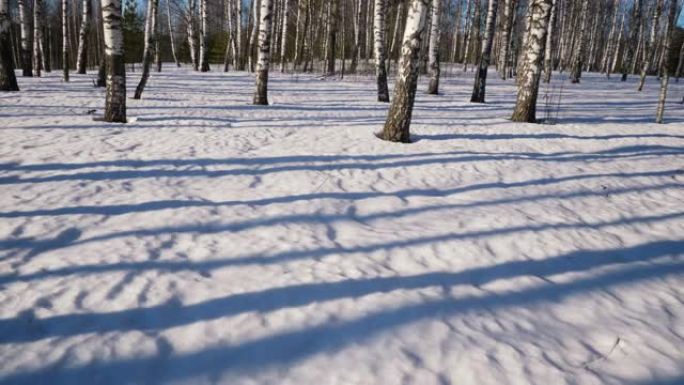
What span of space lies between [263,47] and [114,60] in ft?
12.9

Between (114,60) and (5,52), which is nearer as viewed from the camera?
(114,60)

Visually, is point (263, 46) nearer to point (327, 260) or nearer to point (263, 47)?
point (263, 47)

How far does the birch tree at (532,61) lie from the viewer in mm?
8375

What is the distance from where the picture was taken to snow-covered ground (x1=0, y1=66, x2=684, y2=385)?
2.37 metres

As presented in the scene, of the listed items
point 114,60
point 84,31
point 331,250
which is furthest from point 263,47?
point 84,31

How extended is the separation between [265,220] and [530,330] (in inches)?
104

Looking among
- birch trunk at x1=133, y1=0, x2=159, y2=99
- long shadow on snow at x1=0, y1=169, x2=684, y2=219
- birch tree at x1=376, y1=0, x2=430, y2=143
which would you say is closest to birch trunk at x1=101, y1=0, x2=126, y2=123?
birch trunk at x1=133, y1=0, x2=159, y2=99

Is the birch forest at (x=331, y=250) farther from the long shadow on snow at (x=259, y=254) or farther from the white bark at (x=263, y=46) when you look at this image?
the white bark at (x=263, y=46)

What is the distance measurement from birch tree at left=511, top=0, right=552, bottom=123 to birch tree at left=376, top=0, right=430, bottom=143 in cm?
359

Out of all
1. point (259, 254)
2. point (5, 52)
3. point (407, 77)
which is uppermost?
point (5, 52)

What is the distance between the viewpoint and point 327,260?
11.3 feet

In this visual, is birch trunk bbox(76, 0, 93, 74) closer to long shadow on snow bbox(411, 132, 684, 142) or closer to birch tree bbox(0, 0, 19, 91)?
birch tree bbox(0, 0, 19, 91)

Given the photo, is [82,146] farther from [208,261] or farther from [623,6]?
[623,6]

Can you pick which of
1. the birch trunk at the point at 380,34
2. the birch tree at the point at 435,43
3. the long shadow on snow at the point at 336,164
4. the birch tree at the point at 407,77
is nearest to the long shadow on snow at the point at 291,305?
the long shadow on snow at the point at 336,164
